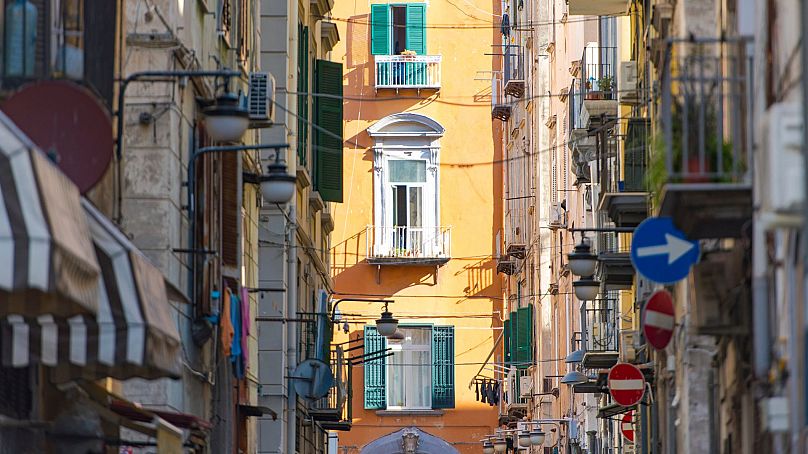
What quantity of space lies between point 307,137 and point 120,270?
19.6 metres

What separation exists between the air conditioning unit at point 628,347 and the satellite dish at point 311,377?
4519 millimetres

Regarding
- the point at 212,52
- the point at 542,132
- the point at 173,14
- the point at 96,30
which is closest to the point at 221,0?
the point at 212,52

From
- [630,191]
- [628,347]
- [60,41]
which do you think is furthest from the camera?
[628,347]

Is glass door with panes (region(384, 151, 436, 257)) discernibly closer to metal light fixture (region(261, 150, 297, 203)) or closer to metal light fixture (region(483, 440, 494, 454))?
metal light fixture (region(483, 440, 494, 454))

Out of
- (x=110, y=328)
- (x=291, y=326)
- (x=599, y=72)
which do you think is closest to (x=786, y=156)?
(x=110, y=328)

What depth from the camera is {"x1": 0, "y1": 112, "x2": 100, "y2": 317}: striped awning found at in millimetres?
10992

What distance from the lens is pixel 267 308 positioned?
28562 mm

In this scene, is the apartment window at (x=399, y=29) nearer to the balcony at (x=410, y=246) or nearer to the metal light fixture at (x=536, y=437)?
the balcony at (x=410, y=246)

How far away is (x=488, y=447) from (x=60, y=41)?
34.3 metres

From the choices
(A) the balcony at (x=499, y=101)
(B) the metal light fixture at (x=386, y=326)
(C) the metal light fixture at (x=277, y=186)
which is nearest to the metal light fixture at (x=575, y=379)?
(B) the metal light fixture at (x=386, y=326)

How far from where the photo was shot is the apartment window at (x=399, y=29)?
4928cm

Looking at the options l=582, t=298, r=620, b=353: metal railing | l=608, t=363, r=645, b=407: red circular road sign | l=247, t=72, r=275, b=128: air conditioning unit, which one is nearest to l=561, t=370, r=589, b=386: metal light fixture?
l=582, t=298, r=620, b=353: metal railing

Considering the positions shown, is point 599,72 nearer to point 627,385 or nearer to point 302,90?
point 302,90

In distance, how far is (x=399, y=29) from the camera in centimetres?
4931
